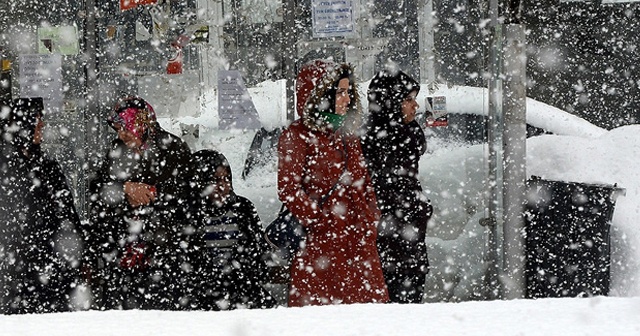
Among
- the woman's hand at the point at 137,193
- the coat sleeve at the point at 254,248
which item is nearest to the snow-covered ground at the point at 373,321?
the coat sleeve at the point at 254,248

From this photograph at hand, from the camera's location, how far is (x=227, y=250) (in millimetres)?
4773

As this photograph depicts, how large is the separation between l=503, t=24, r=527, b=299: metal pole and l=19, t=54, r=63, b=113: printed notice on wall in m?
2.70

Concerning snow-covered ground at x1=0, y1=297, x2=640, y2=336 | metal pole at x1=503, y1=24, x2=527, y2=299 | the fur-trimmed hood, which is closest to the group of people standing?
the fur-trimmed hood

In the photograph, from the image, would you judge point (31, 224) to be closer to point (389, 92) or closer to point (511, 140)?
point (389, 92)

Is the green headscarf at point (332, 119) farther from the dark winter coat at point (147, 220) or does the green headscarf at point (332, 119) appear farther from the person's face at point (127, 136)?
the person's face at point (127, 136)

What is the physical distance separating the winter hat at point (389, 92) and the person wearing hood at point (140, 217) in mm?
1146

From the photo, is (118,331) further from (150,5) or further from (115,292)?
(150,5)

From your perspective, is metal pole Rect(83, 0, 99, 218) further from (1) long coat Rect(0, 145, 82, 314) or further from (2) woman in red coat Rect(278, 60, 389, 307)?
(2) woman in red coat Rect(278, 60, 389, 307)

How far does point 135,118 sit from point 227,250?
34.8 inches

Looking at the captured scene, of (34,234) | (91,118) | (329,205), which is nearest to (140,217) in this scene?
(34,234)

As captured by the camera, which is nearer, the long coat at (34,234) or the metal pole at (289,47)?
the long coat at (34,234)

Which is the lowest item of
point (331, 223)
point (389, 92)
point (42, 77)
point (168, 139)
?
point (331, 223)

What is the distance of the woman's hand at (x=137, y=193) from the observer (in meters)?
4.84

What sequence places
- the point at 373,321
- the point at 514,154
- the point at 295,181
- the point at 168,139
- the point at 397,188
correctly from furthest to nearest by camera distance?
the point at 514,154 < the point at 168,139 < the point at 397,188 < the point at 295,181 < the point at 373,321
